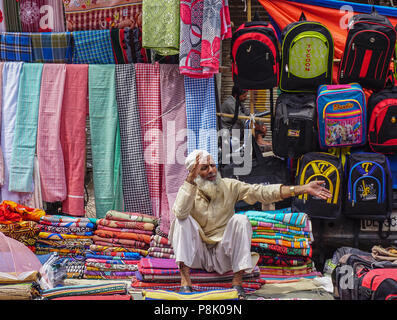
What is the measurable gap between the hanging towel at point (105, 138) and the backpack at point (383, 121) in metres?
2.73

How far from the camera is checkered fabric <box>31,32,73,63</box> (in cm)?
698

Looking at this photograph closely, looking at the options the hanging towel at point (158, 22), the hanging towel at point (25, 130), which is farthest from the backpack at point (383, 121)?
the hanging towel at point (25, 130)

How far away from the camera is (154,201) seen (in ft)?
22.6

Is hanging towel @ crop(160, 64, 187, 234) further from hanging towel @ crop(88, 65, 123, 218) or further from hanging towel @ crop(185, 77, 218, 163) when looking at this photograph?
hanging towel @ crop(88, 65, 123, 218)

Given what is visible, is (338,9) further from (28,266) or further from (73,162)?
(28,266)

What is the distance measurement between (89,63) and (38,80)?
1.98ft

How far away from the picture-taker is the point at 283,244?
5.95m

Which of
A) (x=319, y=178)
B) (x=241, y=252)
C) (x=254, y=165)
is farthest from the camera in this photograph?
(x=254, y=165)

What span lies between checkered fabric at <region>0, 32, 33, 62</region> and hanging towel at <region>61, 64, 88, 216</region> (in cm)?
52

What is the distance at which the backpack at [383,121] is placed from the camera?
618 cm

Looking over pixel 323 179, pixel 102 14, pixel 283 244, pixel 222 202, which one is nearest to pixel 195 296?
pixel 222 202

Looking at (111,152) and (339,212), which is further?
(111,152)

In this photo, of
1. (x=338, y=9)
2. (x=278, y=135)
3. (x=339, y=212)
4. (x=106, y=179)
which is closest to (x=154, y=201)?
(x=106, y=179)

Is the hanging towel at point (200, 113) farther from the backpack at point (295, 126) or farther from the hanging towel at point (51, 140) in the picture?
the hanging towel at point (51, 140)
